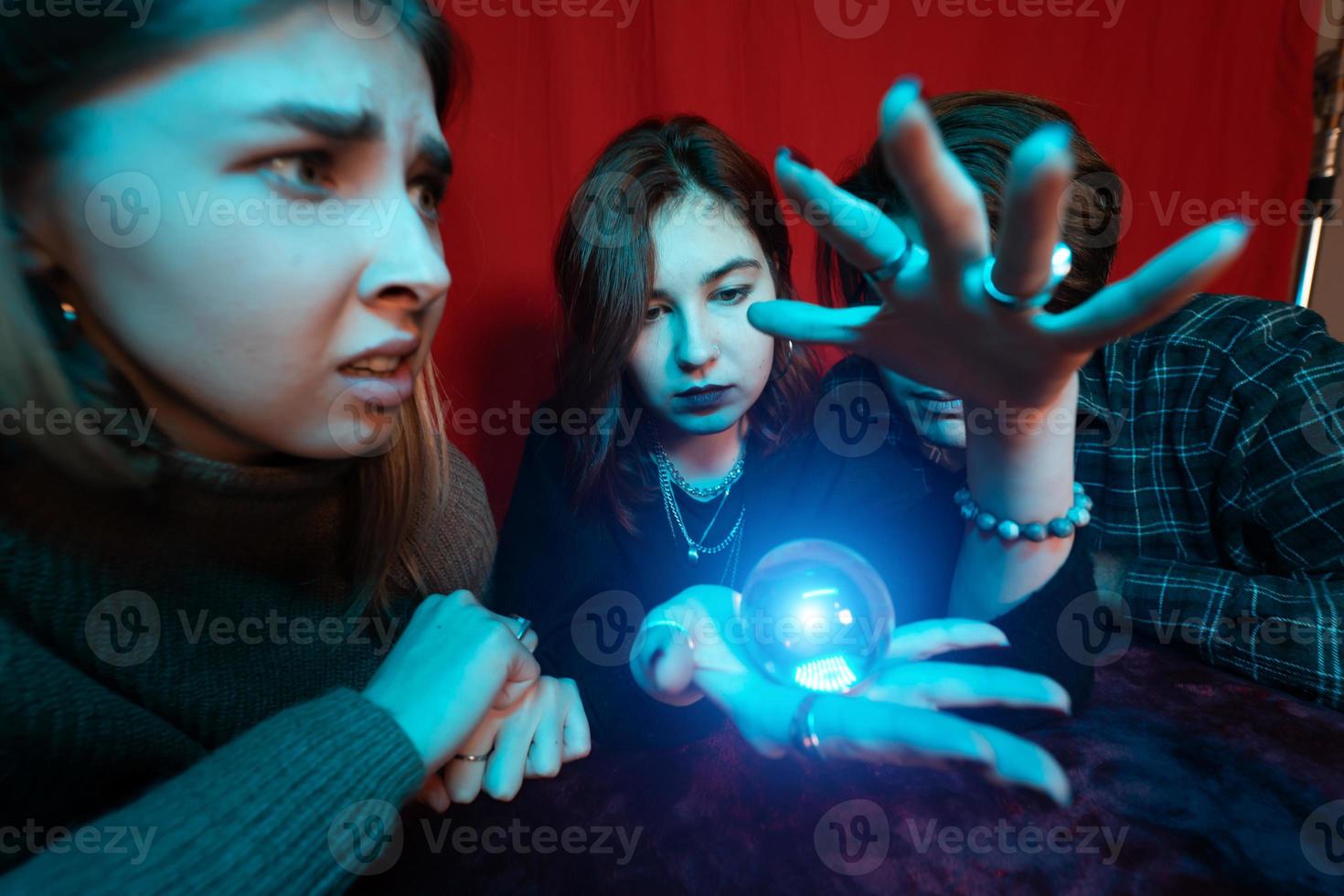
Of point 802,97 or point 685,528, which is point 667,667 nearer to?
point 685,528

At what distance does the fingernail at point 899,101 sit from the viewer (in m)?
0.35

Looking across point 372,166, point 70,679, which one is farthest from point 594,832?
point 372,166

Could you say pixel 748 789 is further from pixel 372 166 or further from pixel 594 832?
pixel 372 166

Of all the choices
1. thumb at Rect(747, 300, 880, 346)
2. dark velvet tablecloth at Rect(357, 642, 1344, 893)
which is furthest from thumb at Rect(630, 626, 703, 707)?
thumb at Rect(747, 300, 880, 346)

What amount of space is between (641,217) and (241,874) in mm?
703

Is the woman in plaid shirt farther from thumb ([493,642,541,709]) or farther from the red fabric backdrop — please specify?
thumb ([493,642,541,709])

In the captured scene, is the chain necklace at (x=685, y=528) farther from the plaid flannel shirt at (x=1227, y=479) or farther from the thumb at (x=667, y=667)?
the thumb at (x=667, y=667)

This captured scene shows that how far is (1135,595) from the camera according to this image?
0.88 meters

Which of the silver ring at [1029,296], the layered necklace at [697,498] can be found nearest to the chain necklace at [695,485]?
the layered necklace at [697,498]

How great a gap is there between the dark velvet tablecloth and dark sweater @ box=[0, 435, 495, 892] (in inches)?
4.3

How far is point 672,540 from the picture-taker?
0.92 metres

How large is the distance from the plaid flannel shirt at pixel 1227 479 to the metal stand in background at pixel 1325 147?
69 centimetres

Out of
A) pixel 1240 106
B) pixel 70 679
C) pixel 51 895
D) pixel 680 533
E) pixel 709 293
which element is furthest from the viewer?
pixel 1240 106

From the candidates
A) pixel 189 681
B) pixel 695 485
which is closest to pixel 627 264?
pixel 695 485
